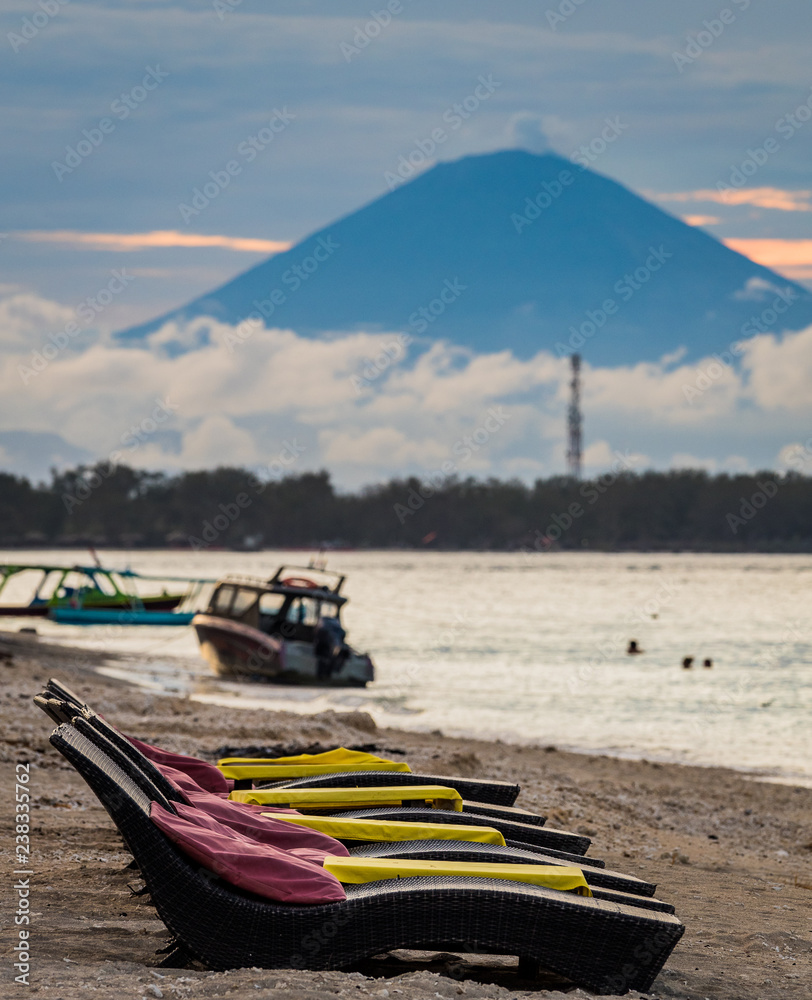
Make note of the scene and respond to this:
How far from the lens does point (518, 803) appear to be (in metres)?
9.42

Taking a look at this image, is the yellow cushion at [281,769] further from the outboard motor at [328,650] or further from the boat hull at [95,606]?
the boat hull at [95,606]

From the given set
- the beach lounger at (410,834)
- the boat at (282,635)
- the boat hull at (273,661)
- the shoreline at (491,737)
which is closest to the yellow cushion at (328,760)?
the beach lounger at (410,834)

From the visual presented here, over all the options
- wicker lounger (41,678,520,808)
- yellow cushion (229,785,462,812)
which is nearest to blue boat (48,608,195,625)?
wicker lounger (41,678,520,808)

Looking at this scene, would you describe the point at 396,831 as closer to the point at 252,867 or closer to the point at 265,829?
the point at 265,829

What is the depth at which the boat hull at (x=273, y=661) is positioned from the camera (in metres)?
26.9

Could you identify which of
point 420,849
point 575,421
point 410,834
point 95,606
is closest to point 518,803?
point 410,834

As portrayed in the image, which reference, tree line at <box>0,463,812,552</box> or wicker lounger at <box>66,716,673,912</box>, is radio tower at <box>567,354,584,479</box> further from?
wicker lounger at <box>66,716,673,912</box>

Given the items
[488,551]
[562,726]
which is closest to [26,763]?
[562,726]

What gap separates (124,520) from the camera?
18138 cm

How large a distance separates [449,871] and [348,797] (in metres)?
1.56

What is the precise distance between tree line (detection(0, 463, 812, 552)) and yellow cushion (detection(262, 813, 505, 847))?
16318 centimetres

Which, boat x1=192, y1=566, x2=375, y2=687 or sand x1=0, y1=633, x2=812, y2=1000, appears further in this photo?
boat x1=192, y1=566, x2=375, y2=687

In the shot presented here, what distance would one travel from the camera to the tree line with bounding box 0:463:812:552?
17312 cm

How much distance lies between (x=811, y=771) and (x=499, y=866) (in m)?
12.6
